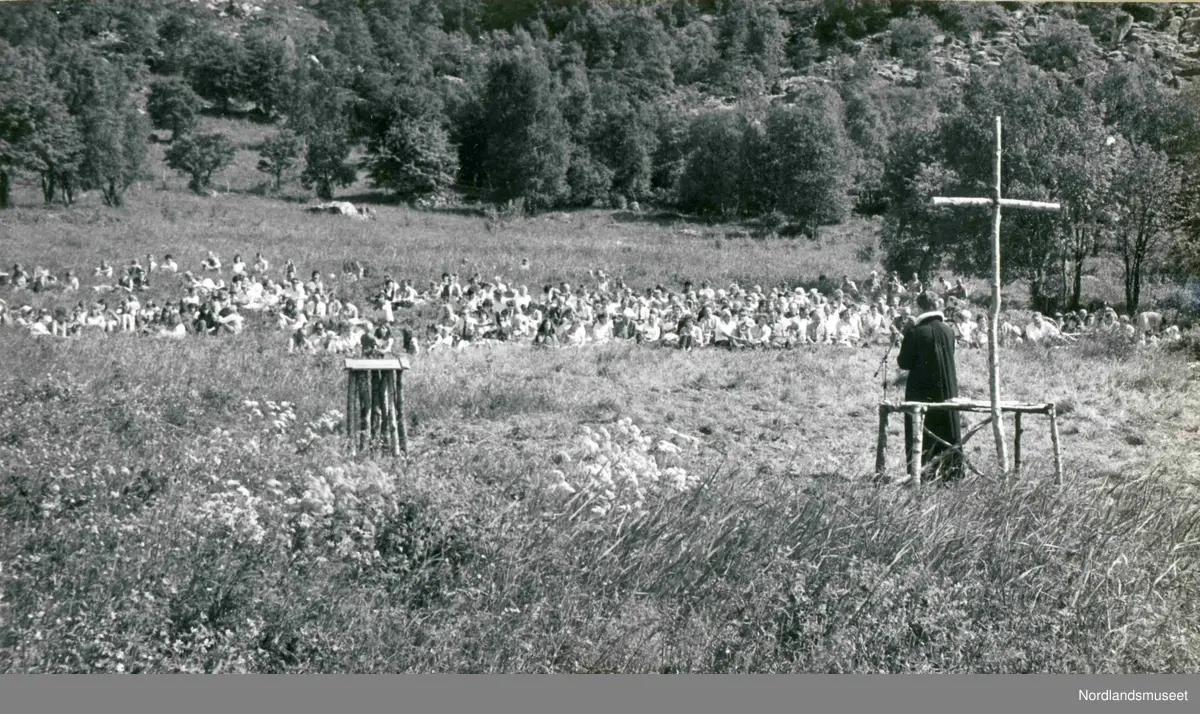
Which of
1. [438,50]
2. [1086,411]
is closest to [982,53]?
[438,50]

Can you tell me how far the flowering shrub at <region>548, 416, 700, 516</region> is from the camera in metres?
7.08

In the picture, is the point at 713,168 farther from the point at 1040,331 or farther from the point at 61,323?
the point at 61,323

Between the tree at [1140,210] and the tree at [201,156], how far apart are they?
848 inches

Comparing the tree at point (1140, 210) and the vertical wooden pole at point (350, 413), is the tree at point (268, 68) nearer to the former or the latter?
the tree at point (1140, 210)

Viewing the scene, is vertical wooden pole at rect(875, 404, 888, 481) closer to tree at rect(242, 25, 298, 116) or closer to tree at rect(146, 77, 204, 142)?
tree at rect(146, 77, 204, 142)

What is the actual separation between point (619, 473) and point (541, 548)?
110 centimetres

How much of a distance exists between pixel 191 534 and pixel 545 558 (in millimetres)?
1953

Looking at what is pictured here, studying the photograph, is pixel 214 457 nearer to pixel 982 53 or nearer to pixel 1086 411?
pixel 1086 411

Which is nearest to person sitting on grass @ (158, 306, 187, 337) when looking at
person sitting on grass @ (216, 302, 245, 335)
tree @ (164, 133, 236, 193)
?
person sitting on grass @ (216, 302, 245, 335)

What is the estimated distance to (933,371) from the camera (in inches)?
346

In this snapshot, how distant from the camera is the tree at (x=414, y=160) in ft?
84.1

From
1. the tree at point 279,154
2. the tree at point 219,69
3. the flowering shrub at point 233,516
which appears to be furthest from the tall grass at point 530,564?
the tree at point 219,69

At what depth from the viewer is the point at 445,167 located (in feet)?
84.7

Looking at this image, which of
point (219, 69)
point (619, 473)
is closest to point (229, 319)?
point (619, 473)
